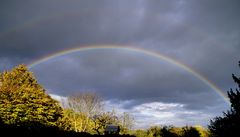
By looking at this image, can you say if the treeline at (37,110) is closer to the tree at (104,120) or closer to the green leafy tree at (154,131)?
the green leafy tree at (154,131)

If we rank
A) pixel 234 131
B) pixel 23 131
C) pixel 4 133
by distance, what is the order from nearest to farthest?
pixel 4 133 < pixel 23 131 < pixel 234 131

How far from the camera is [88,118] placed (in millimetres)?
77875

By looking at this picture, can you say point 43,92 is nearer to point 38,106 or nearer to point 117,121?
point 38,106

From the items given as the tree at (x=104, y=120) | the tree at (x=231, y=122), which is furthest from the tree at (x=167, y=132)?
the tree at (x=104, y=120)

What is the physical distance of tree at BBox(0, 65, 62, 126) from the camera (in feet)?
139

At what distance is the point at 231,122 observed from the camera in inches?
1320

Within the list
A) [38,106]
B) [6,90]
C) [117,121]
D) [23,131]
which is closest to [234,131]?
[23,131]

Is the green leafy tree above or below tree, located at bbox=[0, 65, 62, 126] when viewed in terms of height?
below

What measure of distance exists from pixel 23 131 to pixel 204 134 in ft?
158

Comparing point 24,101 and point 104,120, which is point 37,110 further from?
point 104,120

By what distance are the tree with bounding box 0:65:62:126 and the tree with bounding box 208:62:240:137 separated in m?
24.7

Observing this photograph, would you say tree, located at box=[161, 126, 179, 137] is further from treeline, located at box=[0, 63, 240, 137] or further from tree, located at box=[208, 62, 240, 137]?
tree, located at box=[208, 62, 240, 137]

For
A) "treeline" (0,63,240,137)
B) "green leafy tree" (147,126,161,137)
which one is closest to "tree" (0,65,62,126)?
"treeline" (0,63,240,137)

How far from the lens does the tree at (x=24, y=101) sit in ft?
139
